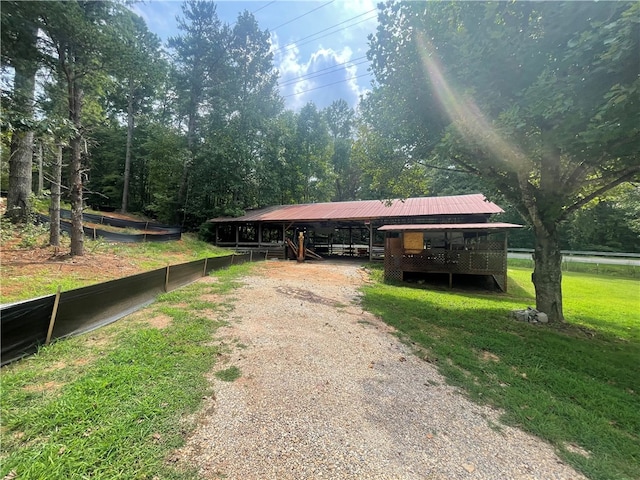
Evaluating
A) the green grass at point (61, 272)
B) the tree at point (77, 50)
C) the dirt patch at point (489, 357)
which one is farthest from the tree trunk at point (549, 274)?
the tree at point (77, 50)

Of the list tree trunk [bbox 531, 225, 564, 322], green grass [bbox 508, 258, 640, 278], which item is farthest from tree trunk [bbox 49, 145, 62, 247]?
green grass [bbox 508, 258, 640, 278]

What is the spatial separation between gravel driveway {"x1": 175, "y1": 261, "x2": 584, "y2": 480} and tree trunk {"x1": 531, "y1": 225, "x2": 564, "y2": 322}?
15.5ft

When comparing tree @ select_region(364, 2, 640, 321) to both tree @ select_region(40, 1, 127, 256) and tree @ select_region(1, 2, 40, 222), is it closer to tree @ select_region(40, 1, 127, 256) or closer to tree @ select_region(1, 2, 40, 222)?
tree @ select_region(40, 1, 127, 256)

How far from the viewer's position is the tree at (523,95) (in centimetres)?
365

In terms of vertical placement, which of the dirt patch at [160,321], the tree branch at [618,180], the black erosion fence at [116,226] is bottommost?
the dirt patch at [160,321]

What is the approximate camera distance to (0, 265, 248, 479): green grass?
182 cm

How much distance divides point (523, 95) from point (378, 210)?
12481 mm

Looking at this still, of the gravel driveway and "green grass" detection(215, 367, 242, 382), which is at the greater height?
"green grass" detection(215, 367, 242, 382)

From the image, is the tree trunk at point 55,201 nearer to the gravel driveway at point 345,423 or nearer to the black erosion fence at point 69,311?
the black erosion fence at point 69,311

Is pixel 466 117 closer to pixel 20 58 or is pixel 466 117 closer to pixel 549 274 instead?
pixel 549 274

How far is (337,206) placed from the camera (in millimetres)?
20266

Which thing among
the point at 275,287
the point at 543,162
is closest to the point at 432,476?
the point at 275,287

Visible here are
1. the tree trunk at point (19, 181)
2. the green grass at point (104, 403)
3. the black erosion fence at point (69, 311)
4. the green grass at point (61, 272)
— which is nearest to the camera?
the green grass at point (104, 403)

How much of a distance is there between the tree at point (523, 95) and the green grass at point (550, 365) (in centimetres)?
144
